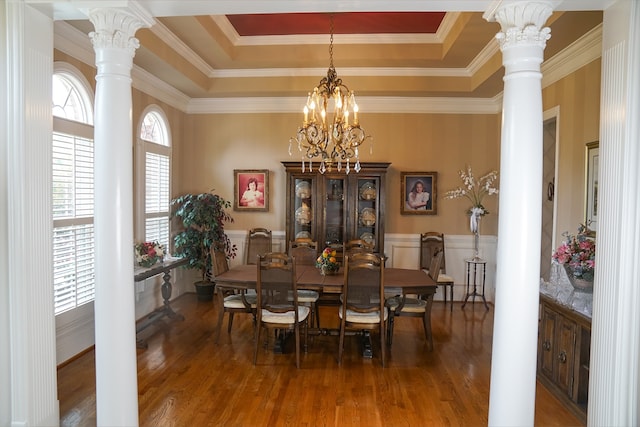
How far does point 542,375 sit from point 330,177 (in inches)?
145

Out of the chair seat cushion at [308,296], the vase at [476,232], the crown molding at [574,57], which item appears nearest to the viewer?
the crown molding at [574,57]

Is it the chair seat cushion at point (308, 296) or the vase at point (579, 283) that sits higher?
the vase at point (579, 283)

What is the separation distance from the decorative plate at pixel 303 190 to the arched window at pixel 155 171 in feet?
6.33

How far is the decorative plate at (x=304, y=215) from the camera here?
6305 mm

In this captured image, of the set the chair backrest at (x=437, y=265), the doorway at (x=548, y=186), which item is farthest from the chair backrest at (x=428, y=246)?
the chair backrest at (x=437, y=265)

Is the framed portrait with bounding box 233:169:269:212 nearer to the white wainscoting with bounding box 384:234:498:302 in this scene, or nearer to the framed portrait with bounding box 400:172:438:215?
the white wainscoting with bounding box 384:234:498:302

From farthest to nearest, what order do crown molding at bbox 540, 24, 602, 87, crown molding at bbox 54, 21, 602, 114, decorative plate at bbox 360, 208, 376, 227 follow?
1. decorative plate at bbox 360, 208, 376, 227
2. crown molding at bbox 54, 21, 602, 114
3. crown molding at bbox 540, 24, 602, 87

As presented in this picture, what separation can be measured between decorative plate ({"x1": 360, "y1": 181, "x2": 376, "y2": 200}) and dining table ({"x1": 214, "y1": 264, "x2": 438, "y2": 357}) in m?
1.69

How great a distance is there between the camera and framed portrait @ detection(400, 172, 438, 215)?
21.5ft

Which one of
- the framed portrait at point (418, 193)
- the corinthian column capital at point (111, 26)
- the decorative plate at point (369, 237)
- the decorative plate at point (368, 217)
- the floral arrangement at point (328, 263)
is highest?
the corinthian column capital at point (111, 26)

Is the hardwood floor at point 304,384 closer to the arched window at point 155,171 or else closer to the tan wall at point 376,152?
the arched window at point 155,171

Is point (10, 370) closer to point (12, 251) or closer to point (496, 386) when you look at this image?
point (12, 251)

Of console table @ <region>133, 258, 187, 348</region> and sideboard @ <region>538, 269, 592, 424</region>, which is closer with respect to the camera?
sideboard @ <region>538, 269, 592, 424</region>

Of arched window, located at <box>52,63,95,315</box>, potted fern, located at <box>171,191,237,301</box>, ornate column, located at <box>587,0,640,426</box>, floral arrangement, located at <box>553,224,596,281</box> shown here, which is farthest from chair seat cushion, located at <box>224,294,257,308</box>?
ornate column, located at <box>587,0,640,426</box>
